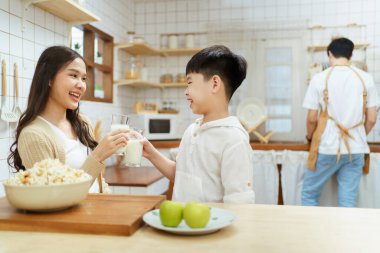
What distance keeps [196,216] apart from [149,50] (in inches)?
145

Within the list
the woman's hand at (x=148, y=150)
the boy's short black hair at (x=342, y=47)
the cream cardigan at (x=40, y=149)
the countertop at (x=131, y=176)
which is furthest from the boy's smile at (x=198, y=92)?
the boy's short black hair at (x=342, y=47)

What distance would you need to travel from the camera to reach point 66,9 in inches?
106

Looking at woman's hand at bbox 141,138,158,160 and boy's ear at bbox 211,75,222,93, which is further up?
boy's ear at bbox 211,75,222,93

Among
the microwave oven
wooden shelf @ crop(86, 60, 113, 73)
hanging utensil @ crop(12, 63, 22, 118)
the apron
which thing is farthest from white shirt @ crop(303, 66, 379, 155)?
hanging utensil @ crop(12, 63, 22, 118)

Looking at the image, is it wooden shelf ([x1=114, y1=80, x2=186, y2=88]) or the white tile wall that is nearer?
the white tile wall

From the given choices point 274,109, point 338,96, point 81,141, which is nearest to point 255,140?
point 274,109

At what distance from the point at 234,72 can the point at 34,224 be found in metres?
0.95

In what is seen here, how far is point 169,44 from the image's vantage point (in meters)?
4.61

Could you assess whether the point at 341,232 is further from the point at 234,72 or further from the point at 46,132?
the point at 46,132

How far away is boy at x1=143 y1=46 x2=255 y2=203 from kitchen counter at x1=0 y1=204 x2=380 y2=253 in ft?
0.95

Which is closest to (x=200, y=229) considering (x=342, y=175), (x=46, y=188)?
(x=46, y=188)

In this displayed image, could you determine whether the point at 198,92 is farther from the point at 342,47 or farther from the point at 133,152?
the point at 342,47

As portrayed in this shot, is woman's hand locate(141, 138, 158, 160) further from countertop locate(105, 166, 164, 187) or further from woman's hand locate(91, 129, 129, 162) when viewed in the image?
countertop locate(105, 166, 164, 187)

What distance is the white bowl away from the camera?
1061 mm
